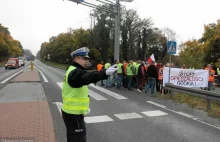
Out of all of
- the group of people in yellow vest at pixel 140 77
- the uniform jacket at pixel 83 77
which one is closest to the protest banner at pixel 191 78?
the group of people in yellow vest at pixel 140 77

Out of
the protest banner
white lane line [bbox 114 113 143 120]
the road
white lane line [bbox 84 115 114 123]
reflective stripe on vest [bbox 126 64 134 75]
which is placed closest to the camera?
the road

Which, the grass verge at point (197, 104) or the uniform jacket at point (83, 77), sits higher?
the uniform jacket at point (83, 77)

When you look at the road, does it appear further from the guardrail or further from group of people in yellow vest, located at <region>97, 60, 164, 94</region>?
group of people in yellow vest, located at <region>97, 60, 164, 94</region>

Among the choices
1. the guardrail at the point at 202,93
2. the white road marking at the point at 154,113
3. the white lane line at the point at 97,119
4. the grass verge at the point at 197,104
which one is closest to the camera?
the white lane line at the point at 97,119

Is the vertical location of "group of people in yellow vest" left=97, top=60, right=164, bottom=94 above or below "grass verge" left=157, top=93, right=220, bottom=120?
above

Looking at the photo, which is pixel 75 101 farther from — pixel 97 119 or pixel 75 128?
pixel 97 119

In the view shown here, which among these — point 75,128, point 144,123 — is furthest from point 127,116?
point 75,128

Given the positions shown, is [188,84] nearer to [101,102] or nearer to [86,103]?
[101,102]

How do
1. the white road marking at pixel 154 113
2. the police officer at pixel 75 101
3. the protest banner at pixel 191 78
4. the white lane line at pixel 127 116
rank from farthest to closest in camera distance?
the protest banner at pixel 191 78 → the white road marking at pixel 154 113 → the white lane line at pixel 127 116 → the police officer at pixel 75 101

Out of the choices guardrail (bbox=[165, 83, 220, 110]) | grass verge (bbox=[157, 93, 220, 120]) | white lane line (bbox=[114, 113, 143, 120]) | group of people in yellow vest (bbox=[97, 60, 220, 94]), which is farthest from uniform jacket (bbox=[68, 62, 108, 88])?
group of people in yellow vest (bbox=[97, 60, 220, 94])

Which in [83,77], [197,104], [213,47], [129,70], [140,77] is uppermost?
[213,47]

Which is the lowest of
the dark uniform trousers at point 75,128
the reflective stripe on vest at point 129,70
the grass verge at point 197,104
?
the grass verge at point 197,104

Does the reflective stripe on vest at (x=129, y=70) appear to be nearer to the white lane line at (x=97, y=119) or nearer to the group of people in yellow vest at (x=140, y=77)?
the group of people in yellow vest at (x=140, y=77)

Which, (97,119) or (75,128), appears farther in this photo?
(97,119)
